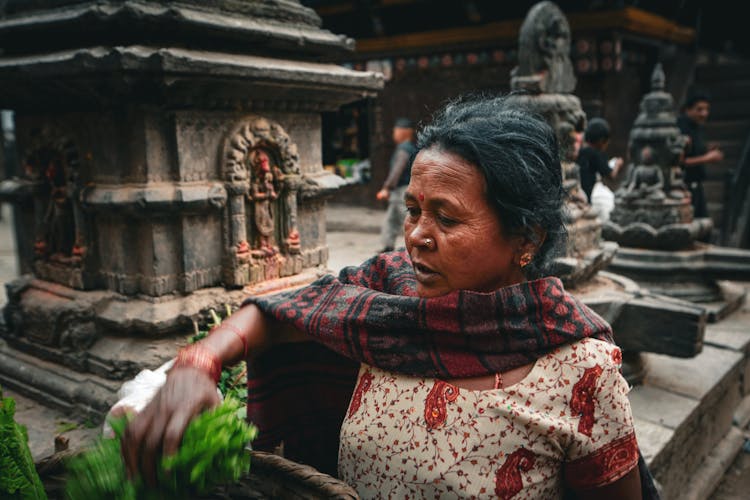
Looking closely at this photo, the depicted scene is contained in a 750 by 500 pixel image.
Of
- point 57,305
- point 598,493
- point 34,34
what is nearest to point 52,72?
point 34,34

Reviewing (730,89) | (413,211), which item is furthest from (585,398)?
(730,89)

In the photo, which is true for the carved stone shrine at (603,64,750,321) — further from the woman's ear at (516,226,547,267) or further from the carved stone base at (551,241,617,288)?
the woman's ear at (516,226,547,267)

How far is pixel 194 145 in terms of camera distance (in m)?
2.83

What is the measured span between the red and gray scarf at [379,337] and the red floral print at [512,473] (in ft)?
0.64

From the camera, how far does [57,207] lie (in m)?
3.05

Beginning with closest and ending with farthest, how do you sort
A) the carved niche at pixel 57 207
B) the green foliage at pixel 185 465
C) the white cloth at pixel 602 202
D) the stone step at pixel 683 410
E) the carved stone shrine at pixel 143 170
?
the green foliage at pixel 185 465 → the carved stone shrine at pixel 143 170 → the carved niche at pixel 57 207 → the stone step at pixel 683 410 → the white cloth at pixel 602 202

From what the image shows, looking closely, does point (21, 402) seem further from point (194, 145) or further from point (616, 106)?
point (616, 106)

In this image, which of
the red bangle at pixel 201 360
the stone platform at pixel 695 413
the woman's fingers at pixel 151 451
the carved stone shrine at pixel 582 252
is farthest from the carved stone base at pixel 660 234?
the woman's fingers at pixel 151 451

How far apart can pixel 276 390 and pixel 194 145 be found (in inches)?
56.7

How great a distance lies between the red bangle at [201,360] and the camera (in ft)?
4.70

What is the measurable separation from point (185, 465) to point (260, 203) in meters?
2.00

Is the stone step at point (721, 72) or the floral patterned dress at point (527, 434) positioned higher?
the stone step at point (721, 72)

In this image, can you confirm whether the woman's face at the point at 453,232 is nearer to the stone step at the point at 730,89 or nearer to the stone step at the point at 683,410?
the stone step at the point at 683,410

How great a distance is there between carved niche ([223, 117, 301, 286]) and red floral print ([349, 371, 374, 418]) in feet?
4.90
